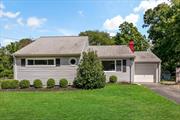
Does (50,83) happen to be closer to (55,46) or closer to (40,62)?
(40,62)

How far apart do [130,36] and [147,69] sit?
74.3 ft

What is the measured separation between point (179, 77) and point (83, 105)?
21667mm

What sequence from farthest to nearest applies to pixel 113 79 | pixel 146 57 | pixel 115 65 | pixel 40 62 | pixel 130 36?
1. pixel 130 36
2. pixel 146 57
3. pixel 115 65
4. pixel 113 79
5. pixel 40 62

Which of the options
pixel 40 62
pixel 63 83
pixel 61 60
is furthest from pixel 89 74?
pixel 40 62

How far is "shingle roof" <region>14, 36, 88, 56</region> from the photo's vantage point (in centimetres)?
2811

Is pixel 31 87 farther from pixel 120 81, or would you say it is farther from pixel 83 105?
pixel 83 105

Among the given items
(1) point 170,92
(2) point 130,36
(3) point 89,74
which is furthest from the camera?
(2) point 130,36

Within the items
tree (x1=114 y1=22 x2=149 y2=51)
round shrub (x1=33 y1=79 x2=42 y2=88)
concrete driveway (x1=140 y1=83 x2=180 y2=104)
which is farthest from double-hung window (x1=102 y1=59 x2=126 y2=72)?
tree (x1=114 y1=22 x2=149 y2=51)

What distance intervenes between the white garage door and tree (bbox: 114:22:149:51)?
829 inches

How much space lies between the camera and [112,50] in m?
32.4

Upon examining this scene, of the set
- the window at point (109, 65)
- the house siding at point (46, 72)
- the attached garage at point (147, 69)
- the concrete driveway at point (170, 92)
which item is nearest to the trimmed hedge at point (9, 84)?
the house siding at point (46, 72)

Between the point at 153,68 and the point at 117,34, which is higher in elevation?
the point at 117,34

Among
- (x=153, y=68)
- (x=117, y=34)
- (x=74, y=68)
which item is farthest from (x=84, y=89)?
(x=117, y=34)

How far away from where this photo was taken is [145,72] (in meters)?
34.8
